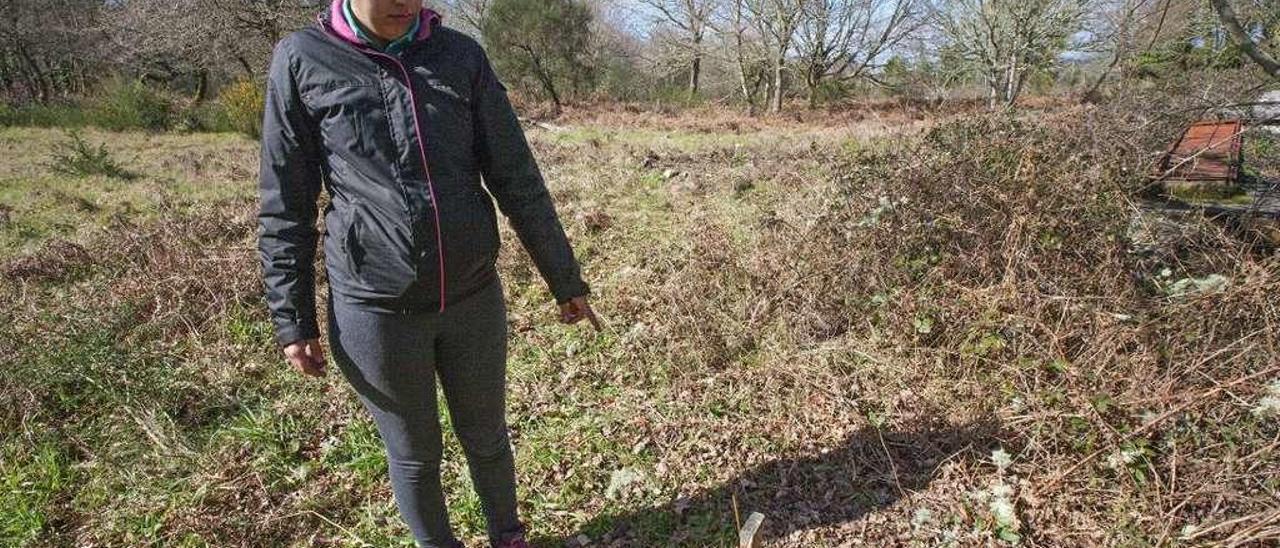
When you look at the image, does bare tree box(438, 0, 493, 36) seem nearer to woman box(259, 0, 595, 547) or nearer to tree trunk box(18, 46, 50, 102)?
tree trunk box(18, 46, 50, 102)

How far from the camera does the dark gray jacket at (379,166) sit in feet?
4.60

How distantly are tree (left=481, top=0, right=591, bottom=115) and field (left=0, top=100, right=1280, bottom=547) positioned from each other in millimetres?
15222

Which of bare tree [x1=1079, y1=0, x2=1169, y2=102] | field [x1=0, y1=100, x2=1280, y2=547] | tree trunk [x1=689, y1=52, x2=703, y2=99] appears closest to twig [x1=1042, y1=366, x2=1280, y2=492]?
field [x1=0, y1=100, x2=1280, y2=547]

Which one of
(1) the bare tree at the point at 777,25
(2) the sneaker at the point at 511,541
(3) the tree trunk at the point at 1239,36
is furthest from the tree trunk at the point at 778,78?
(2) the sneaker at the point at 511,541

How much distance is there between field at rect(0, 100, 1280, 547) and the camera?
89.4 inches

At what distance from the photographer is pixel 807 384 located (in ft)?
9.62

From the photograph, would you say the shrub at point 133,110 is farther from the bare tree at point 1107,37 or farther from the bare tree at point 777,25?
the bare tree at point 1107,37

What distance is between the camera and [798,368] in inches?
119

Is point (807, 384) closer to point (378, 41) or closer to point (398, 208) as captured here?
point (398, 208)

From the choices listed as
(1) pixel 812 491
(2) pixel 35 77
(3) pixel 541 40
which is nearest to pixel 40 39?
(2) pixel 35 77

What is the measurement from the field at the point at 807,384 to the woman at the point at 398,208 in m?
0.98

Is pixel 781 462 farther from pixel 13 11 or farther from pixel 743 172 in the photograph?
pixel 13 11

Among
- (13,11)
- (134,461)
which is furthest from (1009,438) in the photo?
(13,11)

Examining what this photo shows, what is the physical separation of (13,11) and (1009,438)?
23497 mm
